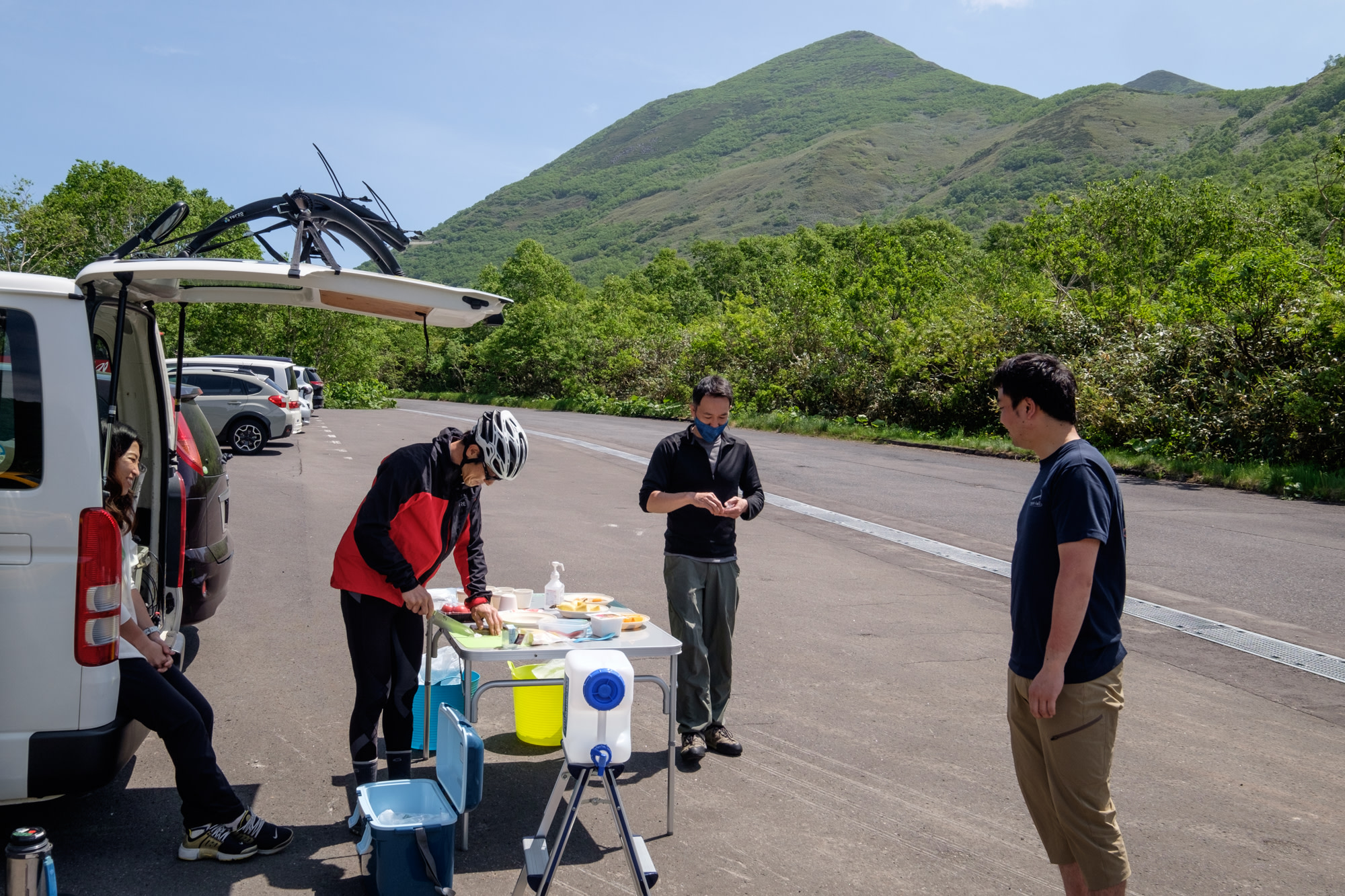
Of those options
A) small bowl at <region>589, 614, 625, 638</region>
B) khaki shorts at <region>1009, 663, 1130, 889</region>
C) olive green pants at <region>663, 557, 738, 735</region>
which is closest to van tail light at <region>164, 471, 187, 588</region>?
small bowl at <region>589, 614, 625, 638</region>

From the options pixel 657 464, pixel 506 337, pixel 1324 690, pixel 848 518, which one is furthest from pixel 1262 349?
pixel 506 337

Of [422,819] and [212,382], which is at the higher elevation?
[212,382]

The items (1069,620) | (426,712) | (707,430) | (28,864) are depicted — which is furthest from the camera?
(707,430)

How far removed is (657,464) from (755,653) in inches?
91.3

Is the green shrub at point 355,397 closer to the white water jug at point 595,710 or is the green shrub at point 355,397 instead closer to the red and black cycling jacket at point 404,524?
the red and black cycling jacket at point 404,524

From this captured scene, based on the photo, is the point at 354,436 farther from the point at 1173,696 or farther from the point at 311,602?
the point at 1173,696

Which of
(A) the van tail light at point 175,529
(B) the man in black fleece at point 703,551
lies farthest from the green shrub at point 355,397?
(B) the man in black fleece at point 703,551

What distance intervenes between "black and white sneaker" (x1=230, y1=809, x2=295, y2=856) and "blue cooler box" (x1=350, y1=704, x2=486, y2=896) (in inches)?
12.4

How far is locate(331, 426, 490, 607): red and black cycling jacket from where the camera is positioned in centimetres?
395

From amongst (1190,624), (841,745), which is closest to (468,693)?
(841,745)

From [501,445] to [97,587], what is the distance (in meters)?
1.48

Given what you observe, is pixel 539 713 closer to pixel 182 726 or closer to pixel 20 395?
pixel 182 726

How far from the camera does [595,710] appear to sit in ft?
10.6

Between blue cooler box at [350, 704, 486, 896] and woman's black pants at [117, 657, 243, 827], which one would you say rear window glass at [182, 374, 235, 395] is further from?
blue cooler box at [350, 704, 486, 896]
